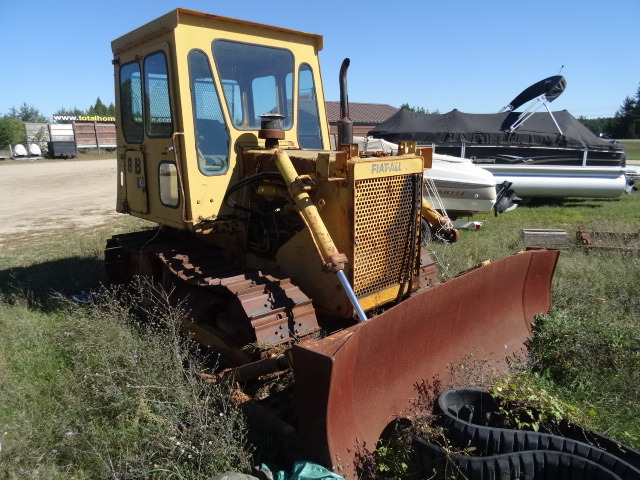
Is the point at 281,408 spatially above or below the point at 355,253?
below

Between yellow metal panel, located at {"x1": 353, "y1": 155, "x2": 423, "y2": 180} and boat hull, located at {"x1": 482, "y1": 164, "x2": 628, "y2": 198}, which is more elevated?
yellow metal panel, located at {"x1": 353, "y1": 155, "x2": 423, "y2": 180}

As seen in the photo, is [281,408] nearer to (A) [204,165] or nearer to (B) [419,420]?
(B) [419,420]

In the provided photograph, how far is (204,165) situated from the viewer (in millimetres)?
4316

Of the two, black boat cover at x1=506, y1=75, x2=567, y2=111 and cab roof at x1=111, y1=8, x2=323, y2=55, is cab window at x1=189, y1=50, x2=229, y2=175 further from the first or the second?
black boat cover at x1=506, y1=75, x2=567, y2=111

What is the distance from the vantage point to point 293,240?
400cm

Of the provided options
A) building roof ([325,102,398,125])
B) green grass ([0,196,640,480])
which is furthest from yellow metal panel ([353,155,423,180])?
building roof ([325,102,398,125])

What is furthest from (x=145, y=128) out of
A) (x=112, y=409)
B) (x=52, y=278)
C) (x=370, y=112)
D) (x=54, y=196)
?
(x=370, y=112)

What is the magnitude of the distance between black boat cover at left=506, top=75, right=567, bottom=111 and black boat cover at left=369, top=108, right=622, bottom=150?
A: 0.53 meters

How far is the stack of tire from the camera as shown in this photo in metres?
2.61

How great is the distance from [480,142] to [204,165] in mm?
12245

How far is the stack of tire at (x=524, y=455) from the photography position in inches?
103

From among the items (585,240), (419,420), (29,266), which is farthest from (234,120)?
(585,240)

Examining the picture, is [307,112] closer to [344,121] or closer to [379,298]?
[344,121]

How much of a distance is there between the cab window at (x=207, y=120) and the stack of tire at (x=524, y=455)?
8.98ft
